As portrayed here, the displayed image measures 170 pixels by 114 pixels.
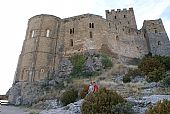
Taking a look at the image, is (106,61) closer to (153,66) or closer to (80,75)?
(80,75)

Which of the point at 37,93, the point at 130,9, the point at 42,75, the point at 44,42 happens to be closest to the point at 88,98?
the point at 37,93

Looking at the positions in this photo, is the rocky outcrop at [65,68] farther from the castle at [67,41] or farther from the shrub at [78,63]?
the castle at [67,41]

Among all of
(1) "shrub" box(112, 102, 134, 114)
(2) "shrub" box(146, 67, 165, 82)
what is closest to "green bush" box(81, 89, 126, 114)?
(1) "shrub" box(112, 102, 134, 114)

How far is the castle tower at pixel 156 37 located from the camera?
43219mm

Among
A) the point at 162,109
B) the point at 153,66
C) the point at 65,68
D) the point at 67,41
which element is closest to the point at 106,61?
the point at 65,68

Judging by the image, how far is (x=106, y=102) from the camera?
11359 mm

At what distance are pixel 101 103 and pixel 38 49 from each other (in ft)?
87.8

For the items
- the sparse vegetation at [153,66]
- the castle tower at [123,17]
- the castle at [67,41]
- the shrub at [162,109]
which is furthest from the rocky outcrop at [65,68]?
the shrub at [162,109]

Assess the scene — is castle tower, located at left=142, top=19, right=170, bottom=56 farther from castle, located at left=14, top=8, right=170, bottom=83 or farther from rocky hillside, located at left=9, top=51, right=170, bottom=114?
rocky hillside, located at left=9, top=51, right=170, bottom=114

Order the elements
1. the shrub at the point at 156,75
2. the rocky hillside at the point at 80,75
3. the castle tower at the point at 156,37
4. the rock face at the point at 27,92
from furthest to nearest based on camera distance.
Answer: the castle tower at the point at 156,37 < the rock face at the point at 27,92 < the rocky hillside at the point at 80,75 < the shrub at the point at 156,75

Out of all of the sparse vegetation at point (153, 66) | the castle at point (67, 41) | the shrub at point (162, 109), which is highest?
the castle at point (67, 41)

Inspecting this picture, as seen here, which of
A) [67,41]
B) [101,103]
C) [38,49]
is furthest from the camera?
[67,41]

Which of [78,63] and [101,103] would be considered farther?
[78,63]

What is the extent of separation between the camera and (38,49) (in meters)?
36.7
